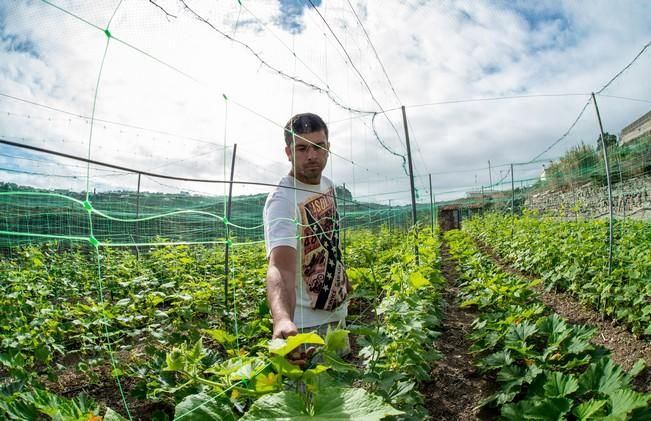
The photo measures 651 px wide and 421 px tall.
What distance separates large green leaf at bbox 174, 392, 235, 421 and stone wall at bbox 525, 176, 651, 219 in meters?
9.39

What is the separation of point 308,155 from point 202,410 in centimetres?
135

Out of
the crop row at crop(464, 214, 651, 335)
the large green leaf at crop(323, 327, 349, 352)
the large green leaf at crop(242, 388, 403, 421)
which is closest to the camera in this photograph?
the large green leaf at crop(242, 388, 403, 421)

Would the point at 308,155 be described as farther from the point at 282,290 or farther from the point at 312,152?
the point at 282,290

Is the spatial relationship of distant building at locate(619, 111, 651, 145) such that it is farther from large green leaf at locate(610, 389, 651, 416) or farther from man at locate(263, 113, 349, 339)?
man at locate(263, 113, 349, 339)

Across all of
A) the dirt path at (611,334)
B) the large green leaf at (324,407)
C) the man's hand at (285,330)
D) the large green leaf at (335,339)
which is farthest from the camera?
the dirt path at (611,334)

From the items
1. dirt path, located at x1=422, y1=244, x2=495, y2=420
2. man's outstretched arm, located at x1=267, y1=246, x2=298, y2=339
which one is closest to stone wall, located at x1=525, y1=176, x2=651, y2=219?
dirt path, located at x1=422, y1=244, x2=495, y2=420

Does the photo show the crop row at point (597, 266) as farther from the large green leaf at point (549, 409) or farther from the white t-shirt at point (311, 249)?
the white t-shirt at point (311, 249)

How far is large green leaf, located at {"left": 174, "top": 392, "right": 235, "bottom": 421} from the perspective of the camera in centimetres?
98

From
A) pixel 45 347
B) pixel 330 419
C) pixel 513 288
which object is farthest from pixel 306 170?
pixel 513 288

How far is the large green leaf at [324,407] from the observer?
0.83m

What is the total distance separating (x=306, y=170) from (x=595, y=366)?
68.3 inches

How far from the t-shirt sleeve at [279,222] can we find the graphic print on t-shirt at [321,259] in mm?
154

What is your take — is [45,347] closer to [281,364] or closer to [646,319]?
[281,364]

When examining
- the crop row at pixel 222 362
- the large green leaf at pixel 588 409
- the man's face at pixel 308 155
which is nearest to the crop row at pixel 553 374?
the large green leaf at pixel 588 409
